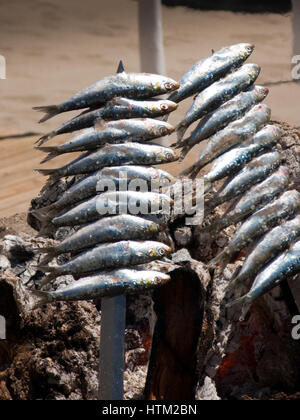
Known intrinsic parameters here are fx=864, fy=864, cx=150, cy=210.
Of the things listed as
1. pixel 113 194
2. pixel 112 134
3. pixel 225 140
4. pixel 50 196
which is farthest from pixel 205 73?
pixel 50 196

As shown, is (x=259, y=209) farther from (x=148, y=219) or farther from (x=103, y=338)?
(x=103, y=338)

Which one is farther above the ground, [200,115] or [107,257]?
[200,115]

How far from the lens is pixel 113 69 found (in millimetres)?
11516

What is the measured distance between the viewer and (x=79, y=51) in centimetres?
1242

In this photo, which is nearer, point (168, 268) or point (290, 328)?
point (168, 268)

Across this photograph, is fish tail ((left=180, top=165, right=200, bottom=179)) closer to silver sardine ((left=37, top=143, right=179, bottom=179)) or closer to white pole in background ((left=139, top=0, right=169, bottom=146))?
silver sardine ((left=37, top=143, right=179, bottom=179))

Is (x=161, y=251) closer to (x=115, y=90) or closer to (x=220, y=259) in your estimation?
(x=220, y=259)

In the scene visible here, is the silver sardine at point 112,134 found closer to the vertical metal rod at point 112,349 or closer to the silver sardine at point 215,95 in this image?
the silver sardine at point 215,95

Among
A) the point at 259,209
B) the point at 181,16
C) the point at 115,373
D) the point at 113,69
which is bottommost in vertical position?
the point at 115,373

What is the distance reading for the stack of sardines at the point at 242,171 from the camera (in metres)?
4.67

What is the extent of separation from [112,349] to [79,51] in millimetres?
8509

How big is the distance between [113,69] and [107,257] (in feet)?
24.4

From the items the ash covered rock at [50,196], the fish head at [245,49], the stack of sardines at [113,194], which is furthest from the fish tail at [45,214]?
the fish head at [245,49]

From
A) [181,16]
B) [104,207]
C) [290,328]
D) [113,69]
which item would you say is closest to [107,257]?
[104,207]
